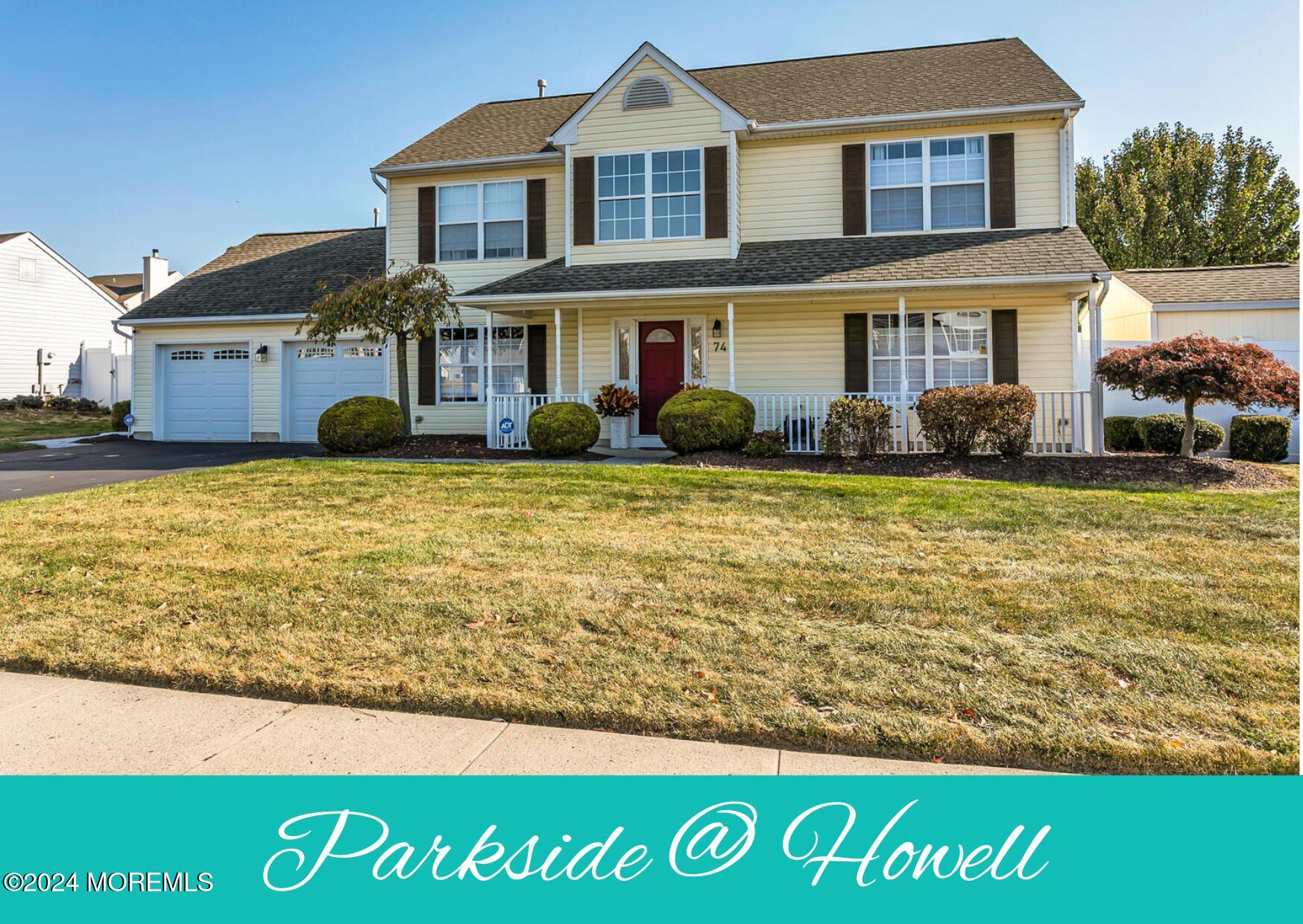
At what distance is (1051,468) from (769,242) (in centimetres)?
663

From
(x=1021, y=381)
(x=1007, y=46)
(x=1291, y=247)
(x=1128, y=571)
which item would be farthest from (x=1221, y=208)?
(x=1128, y=571)

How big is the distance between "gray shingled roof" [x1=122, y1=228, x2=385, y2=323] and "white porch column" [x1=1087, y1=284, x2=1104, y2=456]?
44.3ft

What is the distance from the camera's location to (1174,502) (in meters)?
8.16

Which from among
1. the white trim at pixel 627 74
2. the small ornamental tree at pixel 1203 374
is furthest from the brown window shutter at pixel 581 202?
the small ornamental tree at pixel 1203 374

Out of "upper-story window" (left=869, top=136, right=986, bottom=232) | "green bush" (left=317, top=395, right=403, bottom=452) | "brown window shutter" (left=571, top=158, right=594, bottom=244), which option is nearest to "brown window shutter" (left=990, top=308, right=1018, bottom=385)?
"upper-story window" (left=869, top=136, right=986, bottom=232)

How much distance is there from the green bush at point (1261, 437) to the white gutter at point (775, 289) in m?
4.96

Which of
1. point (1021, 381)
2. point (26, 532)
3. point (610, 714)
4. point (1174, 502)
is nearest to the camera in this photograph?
point (610, 714)

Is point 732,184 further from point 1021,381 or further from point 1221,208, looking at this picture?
point 1221,208

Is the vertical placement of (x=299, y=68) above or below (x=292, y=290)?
above

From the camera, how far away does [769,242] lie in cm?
1483

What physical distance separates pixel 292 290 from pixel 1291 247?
35337mm

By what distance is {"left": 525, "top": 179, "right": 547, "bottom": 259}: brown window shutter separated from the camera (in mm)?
15836

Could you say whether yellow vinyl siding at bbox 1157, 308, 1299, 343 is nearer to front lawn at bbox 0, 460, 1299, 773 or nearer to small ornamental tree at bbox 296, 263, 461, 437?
front lawn at bbox 0, 460, 1299, 773

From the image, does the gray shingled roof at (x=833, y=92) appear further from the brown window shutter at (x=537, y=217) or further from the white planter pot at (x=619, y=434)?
the white planter pot at (x=619, y=434)
